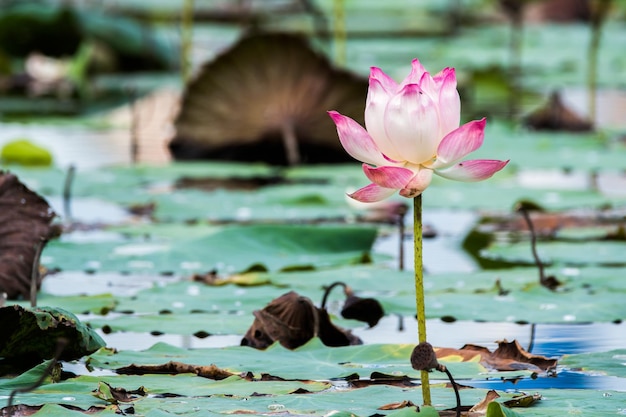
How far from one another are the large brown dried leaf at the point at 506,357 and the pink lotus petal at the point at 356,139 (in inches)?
22.5

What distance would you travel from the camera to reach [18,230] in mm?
2795

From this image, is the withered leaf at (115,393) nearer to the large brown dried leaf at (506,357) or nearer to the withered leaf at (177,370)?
the withered leaf at (177,370)

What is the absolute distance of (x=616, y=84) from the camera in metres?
8.95

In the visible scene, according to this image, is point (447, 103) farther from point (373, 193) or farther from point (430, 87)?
point (373, 193)

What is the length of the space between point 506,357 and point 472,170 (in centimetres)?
56

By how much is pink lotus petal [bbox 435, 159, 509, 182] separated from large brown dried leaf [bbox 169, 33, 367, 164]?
375cm

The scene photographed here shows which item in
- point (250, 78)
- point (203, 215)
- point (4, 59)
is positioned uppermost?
point (4, 59)

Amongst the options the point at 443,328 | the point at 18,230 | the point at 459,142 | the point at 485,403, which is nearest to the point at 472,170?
the point at 459,142

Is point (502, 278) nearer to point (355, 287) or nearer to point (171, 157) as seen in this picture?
point (355, 287)

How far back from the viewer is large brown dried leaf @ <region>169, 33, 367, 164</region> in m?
5.57

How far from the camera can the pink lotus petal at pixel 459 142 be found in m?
1.73

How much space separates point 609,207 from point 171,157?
239cm

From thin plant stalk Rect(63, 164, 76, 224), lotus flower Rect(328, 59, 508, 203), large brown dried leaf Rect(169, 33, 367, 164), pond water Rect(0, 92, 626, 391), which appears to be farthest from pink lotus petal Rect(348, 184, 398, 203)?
large brown dried leaf Rect(169, 33, 367, 164)

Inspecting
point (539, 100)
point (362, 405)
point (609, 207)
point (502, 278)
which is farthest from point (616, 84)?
point (362, 405)
